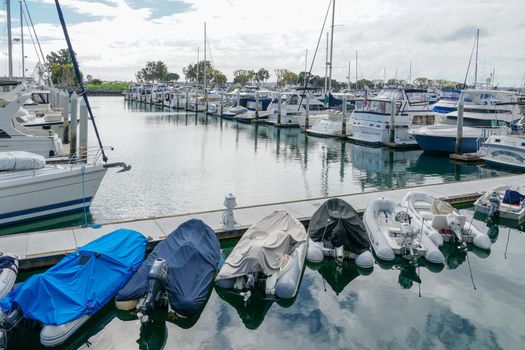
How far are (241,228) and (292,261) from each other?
2.69 metres

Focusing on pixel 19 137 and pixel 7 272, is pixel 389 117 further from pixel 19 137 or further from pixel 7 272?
pixel 7 272

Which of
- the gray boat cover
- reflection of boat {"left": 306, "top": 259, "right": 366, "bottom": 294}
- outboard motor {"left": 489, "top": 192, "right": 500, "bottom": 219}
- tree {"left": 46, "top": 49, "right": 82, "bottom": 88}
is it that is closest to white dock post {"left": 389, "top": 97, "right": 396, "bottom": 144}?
outboard motor {"left": 489, "top": 192, "right": 500, "bottom": 219}

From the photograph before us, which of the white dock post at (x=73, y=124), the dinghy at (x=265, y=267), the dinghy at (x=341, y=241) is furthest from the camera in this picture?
the white dock post at (x=73, y=124)

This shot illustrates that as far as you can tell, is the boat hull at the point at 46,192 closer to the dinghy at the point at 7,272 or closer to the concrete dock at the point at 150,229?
the concrete dock at the point at 150,229

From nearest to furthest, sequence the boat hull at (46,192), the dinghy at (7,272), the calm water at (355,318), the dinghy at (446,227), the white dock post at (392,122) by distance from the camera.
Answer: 1. the calm water at (355,318)
2. the dinghy at (7,272)
3. the dinghy at (446,227)
4. the boat hull at (46,192)
5. the white dock post at (392,122)

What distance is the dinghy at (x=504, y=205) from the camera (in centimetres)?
1648

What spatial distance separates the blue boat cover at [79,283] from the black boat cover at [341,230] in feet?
15.7

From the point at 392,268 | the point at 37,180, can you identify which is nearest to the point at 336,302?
the point at 392,268

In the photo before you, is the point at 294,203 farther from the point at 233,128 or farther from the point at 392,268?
the point at 233,128

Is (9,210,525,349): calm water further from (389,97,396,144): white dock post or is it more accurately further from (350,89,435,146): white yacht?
(350,89,435,146): white yacht

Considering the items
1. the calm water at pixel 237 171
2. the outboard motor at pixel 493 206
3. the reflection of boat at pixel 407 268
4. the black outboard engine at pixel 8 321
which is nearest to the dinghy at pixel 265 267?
the reflection of boat at pixel 407 268

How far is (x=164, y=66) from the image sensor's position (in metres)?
163

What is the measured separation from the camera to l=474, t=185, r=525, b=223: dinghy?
1648 cm

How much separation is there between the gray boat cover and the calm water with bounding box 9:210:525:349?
708 mm
